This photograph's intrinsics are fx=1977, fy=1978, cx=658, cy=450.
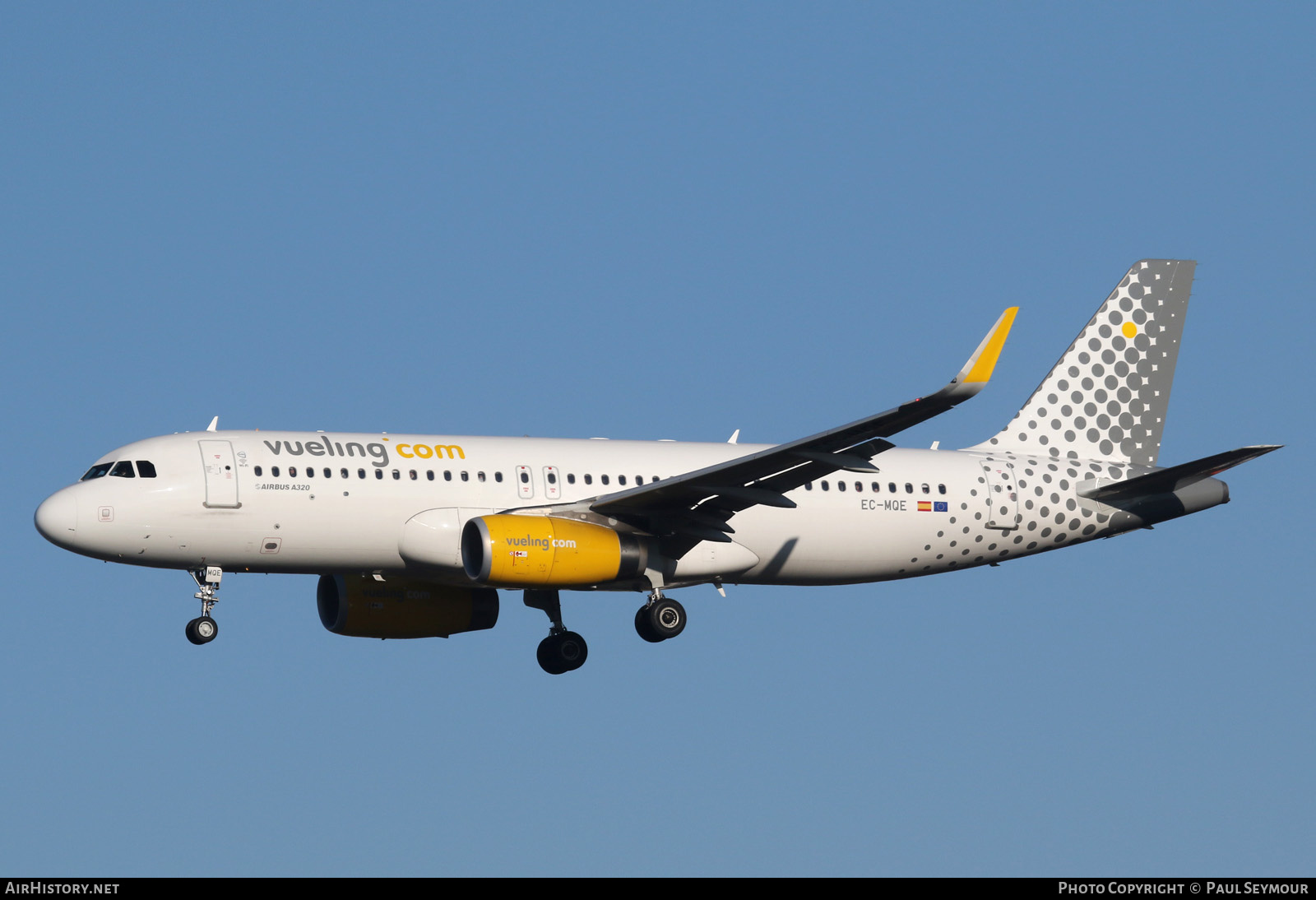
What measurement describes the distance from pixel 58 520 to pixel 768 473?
47.2 ft

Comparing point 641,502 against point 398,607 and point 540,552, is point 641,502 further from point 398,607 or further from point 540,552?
point 398,607

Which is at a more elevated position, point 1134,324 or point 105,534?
point 1134,324

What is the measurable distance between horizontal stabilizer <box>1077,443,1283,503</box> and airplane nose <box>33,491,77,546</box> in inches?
914

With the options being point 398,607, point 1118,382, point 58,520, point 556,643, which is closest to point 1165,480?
point 1118,382

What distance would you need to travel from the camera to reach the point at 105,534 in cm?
3991

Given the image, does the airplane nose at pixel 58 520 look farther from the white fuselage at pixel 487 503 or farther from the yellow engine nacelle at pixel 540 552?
the yellow engine nacelle at pixel 540 552

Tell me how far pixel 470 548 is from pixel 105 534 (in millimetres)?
7345

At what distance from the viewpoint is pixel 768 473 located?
4050 cm

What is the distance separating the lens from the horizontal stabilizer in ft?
141

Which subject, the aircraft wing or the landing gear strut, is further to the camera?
the landing gear strut

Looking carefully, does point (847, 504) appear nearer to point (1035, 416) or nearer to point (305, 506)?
point (1035, 416)

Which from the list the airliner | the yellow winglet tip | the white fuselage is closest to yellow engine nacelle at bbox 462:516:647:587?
the airliner

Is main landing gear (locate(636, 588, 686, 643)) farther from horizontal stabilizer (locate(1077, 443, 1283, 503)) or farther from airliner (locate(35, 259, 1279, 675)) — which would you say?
horizontal stabilizer (locate(1077, 443, 1283, 503))
